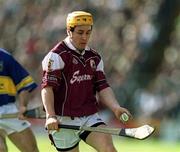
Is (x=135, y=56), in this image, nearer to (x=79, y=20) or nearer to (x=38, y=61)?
(x=38, y=61)

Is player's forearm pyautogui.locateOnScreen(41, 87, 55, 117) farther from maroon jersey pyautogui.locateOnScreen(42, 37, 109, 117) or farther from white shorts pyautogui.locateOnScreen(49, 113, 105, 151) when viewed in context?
white shorts pyautogui.locateOnScreen(49, 113, 105, 151)

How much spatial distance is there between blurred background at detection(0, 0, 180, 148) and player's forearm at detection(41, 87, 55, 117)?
872cm

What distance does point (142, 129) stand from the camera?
880 cm

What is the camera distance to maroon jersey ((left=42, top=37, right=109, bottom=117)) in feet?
29.5

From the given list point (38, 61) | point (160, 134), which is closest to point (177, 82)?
point (160, 134)

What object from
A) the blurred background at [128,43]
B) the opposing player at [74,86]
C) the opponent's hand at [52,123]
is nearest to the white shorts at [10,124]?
the opposing player at [74,86]

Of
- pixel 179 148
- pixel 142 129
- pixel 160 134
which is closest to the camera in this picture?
pixel 142 129

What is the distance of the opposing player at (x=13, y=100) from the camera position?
9742 mm

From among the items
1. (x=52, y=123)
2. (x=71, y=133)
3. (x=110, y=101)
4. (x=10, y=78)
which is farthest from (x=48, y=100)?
(x=10, y=78)

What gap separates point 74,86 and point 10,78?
105cm

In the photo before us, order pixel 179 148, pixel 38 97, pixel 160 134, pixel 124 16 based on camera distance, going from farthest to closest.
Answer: pixel 124 16 → pixel 38 97 → pixel 160 134 → pixel 179 148

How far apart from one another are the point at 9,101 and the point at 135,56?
33.5 feet

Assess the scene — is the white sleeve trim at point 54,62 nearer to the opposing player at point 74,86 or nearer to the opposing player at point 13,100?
the opposing player at point 74,86

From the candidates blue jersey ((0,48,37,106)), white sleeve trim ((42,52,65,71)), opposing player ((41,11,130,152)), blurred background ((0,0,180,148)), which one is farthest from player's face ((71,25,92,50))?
blurred background ((0,0,180,148))
